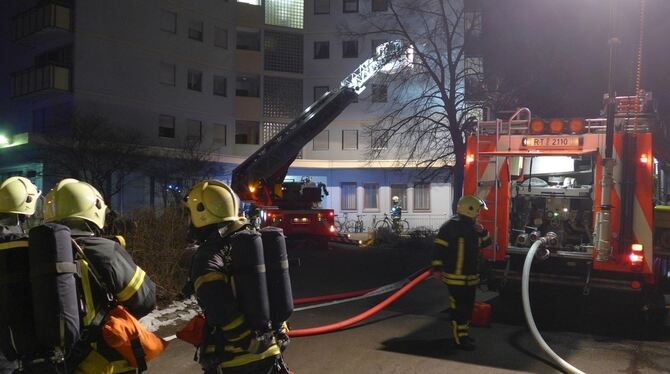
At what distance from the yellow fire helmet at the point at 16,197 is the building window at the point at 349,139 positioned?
26966 millimetres

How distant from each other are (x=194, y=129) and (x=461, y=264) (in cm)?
2298

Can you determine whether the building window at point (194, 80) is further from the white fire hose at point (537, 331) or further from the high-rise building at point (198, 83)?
the white fire hose at point (537, 331)

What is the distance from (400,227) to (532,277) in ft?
Answer: 43.1

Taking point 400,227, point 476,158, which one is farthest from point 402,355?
point 400,227

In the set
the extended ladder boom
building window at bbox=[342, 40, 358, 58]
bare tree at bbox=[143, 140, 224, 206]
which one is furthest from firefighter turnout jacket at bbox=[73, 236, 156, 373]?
building window at bbox=[342, 40, 358, 58]

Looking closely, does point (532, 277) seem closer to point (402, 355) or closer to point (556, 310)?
point (556, 310)

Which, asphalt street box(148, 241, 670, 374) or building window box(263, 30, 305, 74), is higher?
building window box(263, 30, 305, 74)

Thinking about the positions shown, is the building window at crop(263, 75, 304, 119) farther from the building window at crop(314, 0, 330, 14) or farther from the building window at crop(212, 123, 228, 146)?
the building window at crop(314, 0, 330, 14)

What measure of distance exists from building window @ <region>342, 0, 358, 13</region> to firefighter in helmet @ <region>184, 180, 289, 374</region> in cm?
2915

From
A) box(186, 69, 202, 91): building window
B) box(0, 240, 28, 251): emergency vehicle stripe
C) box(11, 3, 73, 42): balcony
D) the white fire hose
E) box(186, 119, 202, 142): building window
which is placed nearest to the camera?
box(0, 240, 28, 251): emergency vehicle stripe

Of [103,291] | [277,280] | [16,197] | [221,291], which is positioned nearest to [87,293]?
[103,291]

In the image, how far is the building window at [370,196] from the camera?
3006cm

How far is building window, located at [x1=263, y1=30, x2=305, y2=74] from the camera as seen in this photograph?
97.9 feet

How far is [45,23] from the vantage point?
Answer: 2170cm
